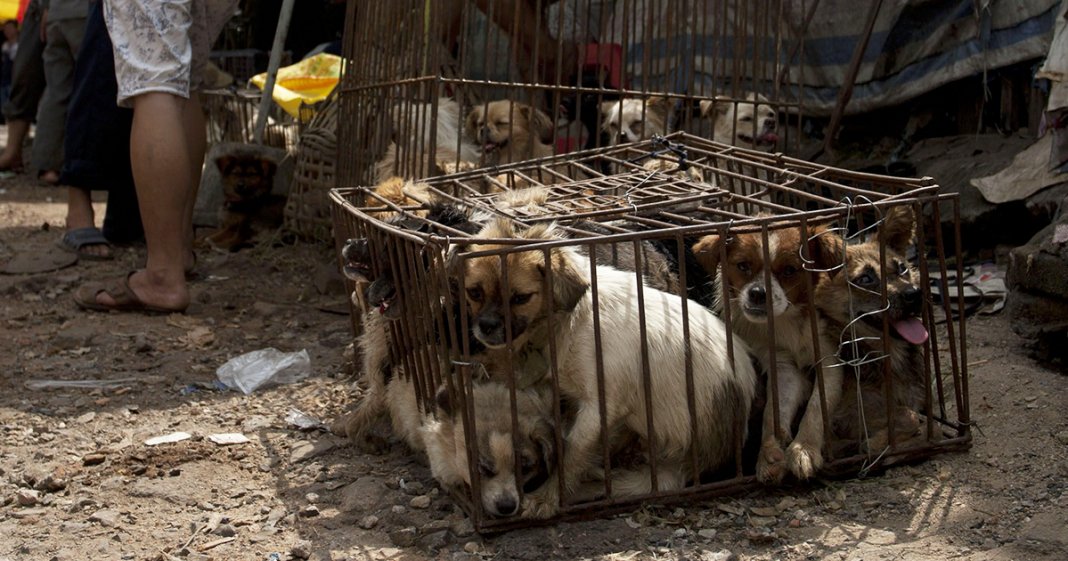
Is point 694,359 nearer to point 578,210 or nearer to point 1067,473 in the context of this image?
point 578,210

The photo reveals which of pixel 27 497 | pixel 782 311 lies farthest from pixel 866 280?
pixel 27 497

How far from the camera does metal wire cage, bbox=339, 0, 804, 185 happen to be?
532 cm

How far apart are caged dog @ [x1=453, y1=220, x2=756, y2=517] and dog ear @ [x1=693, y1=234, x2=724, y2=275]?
221mm

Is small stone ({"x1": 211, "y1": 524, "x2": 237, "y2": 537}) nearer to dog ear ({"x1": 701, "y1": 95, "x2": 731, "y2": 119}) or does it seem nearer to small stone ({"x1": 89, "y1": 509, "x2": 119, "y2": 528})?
small stone ({"x1": 89, "y1": 509, "x2": 119, "y2": 528})

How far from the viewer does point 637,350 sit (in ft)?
11.6

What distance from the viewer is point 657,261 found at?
4.18m

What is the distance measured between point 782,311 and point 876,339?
33 cm

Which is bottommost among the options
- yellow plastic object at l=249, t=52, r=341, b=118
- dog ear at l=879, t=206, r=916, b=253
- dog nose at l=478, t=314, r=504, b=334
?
dog nose at l=478, t=314, r=504, b=334

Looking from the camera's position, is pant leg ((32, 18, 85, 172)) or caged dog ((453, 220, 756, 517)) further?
pant leg ((32, 18, 85, 172))

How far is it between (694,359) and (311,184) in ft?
12.3

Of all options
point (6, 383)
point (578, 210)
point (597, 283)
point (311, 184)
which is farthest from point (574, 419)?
point (311, 184)

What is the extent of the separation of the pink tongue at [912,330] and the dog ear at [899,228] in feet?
0.93

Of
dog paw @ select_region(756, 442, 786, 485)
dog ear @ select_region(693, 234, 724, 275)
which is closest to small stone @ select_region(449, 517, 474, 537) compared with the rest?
dog paw @ select_region(756, 442, 786, 485)

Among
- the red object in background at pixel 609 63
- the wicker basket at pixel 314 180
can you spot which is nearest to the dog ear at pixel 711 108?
the red object in background at pixel 609 63
